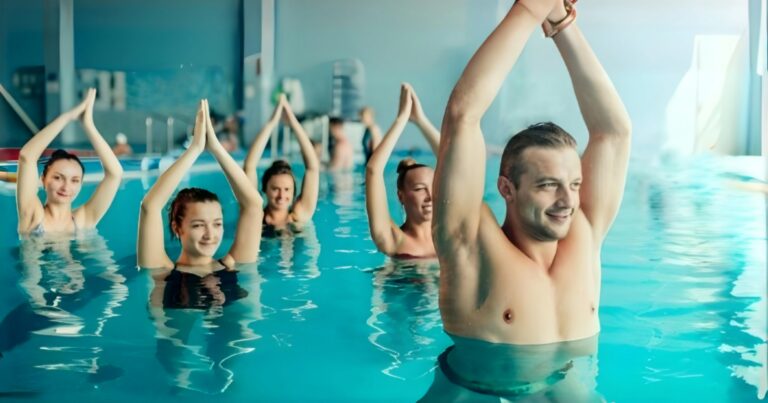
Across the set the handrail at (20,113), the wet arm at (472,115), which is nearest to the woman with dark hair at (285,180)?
the handrail at (20,113)

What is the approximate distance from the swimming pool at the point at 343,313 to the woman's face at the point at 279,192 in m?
0.14

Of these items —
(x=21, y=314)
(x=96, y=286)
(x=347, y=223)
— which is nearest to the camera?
(x=21, y=314)

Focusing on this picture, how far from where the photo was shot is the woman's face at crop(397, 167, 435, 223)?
321cm

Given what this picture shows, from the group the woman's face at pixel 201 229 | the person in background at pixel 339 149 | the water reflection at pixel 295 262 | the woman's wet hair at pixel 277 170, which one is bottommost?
the water reflection at pixel 295 262

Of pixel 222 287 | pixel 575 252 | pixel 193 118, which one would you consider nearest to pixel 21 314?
pixel 222 287

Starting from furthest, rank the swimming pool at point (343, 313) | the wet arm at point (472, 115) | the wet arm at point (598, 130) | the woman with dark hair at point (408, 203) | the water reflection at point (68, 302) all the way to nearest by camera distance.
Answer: the woman with dark hair at point (408, 203)
the water reflection at point (68, 302)
the swimming pool at point (343, 313)
the wet arm at point (598, 130)
the wet arm at point (472, 115)

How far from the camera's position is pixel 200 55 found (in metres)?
3.64

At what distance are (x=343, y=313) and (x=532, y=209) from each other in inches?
34.4

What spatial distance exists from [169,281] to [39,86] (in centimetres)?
104

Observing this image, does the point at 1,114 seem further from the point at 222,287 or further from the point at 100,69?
the point at 222,287

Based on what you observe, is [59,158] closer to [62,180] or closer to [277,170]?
[62,180]

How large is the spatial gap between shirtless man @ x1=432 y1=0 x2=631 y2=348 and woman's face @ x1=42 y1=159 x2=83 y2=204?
173 cm

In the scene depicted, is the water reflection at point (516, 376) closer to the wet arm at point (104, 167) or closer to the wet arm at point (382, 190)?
the wet arm at point (382, 190)

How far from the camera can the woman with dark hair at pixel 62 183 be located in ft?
11.6
